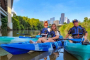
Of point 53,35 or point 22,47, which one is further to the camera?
point 53,35

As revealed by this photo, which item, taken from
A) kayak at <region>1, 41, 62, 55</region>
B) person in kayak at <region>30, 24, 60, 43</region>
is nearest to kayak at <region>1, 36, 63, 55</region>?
kayak at <region>1, 41, 62, 55</region>

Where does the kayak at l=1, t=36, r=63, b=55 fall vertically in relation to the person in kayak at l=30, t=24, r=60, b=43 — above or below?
below

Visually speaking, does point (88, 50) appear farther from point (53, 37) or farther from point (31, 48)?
point (53, 37)

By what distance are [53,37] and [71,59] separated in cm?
160

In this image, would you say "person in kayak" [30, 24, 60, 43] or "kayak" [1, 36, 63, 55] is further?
"person in kayak" [30, 24, 60, 43]

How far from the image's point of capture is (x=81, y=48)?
2859 mm

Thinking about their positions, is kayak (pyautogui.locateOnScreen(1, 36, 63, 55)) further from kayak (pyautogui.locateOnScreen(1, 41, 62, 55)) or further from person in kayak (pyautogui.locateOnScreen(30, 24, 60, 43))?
person in kayak (pyautogui.locateOnScreen(30, 24, 60, 43))

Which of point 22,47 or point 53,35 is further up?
point 53,35

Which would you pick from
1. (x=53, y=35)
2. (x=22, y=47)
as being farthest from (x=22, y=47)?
(x=53, y=35)

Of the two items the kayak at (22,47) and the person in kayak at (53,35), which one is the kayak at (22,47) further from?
the person in kayak at (53,35)

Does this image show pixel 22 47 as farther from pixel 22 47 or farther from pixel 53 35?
pixel 53 35

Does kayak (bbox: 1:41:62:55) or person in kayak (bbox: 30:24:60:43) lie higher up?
person in kayak (bbox: 30:24:60:43)

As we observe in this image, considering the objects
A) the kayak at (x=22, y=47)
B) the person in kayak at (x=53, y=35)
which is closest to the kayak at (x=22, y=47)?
the kayak at (x=22, y=47)

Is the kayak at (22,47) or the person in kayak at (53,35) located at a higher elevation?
the person in kayak at (53,35)
